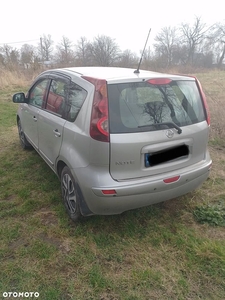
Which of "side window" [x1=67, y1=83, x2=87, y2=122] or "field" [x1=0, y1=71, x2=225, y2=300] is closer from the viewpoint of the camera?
"field" [x1=0, y1=71, x2=225, y2=300]

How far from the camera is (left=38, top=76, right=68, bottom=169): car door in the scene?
256 cm

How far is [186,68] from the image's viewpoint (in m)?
32.5

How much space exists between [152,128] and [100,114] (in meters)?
0.49

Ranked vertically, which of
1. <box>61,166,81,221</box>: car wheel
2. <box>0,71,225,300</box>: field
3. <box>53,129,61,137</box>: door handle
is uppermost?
<box>53,129,61,137</box>: door handle

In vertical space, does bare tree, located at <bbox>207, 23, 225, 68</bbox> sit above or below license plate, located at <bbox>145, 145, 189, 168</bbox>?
above

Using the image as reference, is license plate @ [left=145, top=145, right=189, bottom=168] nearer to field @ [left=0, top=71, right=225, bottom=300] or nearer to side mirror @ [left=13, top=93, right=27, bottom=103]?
field @ [left=0, top=71, right=225, bottom=300]

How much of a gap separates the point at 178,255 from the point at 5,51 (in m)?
19.3

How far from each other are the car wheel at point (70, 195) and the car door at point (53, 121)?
292mm

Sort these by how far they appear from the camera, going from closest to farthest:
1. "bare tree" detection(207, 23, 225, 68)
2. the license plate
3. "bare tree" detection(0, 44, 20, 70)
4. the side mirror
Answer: the license plate, the side mirror, "bare tree" detection(0, 44, 20, 70), "bare tree" detection(207, 23, 225, 68)

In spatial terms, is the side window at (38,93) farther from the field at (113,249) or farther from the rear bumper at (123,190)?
the rear bumper at (123,190)

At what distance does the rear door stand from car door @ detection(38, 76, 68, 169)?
79 cm

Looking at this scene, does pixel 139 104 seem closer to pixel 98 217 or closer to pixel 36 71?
pixel 98 217

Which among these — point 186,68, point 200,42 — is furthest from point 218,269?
point 200,42

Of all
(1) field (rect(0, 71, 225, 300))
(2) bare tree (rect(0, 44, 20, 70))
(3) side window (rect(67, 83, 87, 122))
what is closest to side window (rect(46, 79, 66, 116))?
(3) side window (rect(67, 83, 87, 122))
